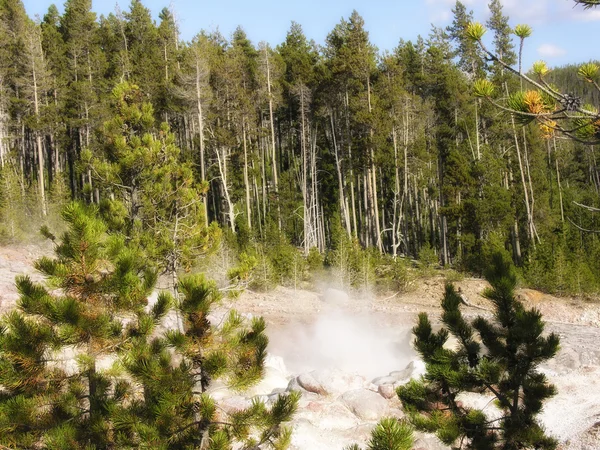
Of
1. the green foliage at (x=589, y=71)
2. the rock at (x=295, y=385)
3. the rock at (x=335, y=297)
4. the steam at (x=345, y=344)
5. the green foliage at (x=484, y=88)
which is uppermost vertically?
the green foliage at (x=589, y=71)

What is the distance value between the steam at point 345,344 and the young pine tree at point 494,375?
8.70 meters

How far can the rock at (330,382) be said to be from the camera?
11172 millimetres

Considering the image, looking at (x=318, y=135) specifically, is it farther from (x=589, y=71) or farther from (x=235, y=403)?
(x=589, y=71)

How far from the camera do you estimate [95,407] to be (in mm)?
5855

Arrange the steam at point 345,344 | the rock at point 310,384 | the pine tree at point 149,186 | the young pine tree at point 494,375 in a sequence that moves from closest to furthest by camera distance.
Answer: the young pine tree at point 494,375 → the pine tree at point 149,186 → the rock at point 310,384 → the steam at point 345,344

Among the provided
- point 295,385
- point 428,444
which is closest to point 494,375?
point 428,444

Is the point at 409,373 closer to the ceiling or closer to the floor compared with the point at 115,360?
closer to the floor

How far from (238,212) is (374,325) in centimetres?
1128

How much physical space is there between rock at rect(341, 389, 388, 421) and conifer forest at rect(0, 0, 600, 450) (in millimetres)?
3172

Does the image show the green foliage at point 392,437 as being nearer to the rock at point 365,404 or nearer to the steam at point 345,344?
the rock at point 365,404

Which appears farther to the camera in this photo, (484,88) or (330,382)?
(330,382)

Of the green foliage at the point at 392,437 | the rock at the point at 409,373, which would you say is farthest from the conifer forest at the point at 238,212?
the rock at the point at 409,373

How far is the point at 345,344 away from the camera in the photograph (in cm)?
1672

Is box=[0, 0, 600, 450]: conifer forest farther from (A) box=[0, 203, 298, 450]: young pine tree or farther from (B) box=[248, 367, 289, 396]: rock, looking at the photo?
(B) box=[248, 367, 289, 396]: rock
